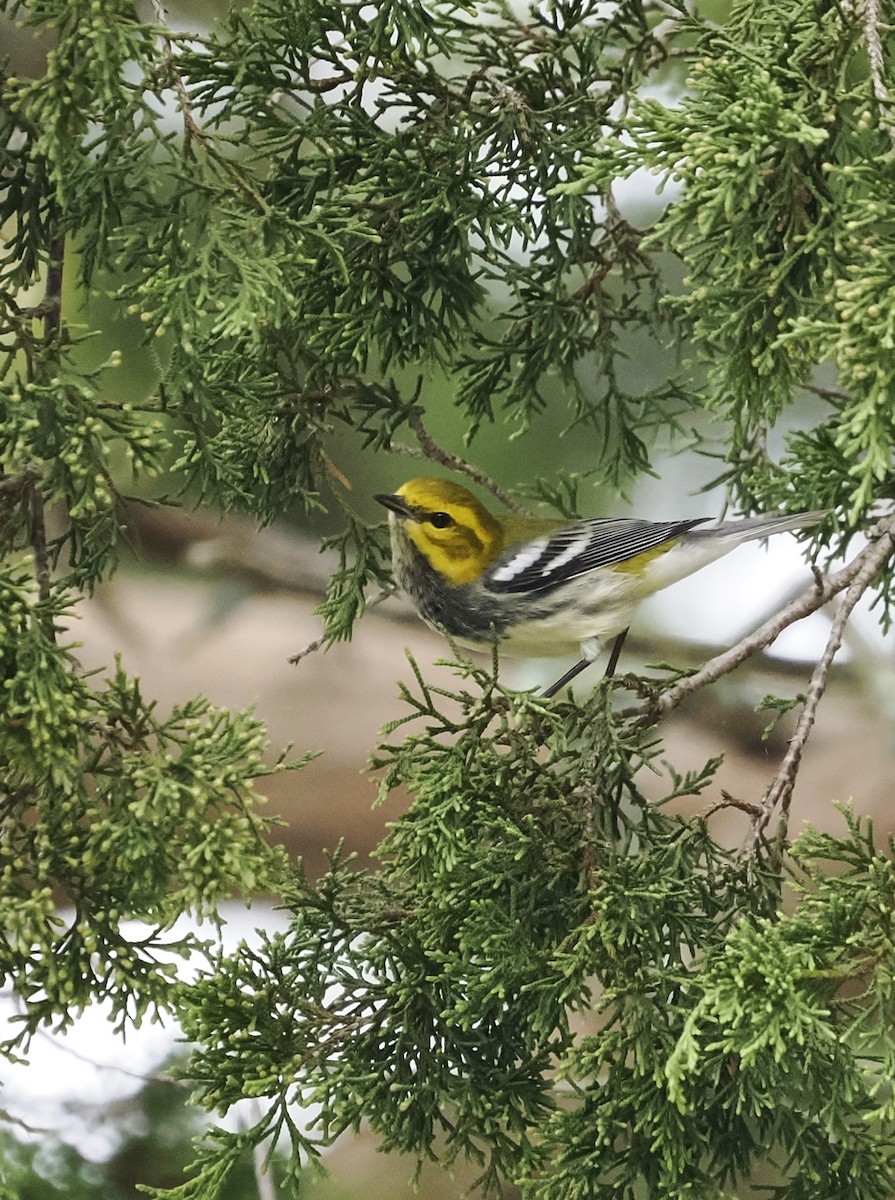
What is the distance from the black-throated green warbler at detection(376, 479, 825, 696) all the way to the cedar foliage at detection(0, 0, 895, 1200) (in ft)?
0.39

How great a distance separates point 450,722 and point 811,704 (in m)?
0.30

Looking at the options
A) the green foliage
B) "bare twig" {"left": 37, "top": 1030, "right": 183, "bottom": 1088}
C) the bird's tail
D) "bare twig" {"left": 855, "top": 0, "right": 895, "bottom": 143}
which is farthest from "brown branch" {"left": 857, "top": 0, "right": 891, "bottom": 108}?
"bare twig" {"left": 37, "top": 1030, "right": 183, "bottom": 1088}

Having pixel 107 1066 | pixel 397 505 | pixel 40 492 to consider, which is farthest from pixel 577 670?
pixel 107 1066

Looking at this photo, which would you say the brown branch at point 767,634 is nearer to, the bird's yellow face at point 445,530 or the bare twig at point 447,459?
the bird's yellow face at point 445,530

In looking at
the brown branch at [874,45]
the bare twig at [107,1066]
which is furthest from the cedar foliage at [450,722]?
the bare twig at [107,1066]

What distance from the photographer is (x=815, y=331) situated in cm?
67

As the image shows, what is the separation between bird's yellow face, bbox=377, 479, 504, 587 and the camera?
1.08m

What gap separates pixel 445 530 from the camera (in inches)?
42.5

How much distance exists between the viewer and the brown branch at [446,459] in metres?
1.15

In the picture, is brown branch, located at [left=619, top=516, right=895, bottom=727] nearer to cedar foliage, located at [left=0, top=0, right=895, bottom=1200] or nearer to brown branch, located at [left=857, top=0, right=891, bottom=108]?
cedar foliage, located at [left=0, top=0, right=895, bottom=1200]

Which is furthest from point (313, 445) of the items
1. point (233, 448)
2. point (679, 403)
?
point (679, 403)

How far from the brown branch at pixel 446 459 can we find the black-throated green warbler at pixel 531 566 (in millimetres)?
66

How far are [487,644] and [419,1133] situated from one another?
40cm

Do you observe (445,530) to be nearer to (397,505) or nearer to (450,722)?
(397,505)
